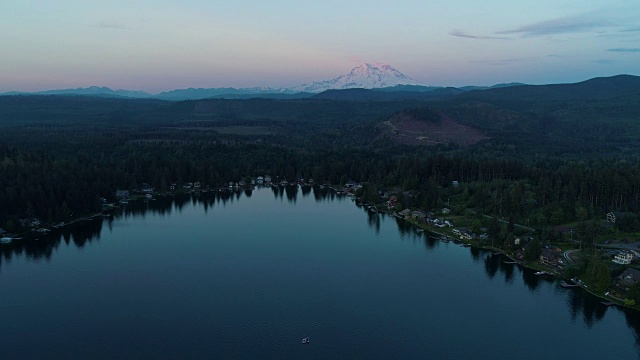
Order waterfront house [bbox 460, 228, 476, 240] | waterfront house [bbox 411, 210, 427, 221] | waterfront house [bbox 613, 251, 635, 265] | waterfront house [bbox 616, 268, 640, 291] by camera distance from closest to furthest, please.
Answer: waterfront house [bbox 616, 268, 640, 291] < waterfront house [bbox 613, 251, 635, 265] < waterfront house [bbox 460, 228, 476, 240] < waterfront house [bbox 411, 210, 427, 221]

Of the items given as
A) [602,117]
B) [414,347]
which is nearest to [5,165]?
[414,347]

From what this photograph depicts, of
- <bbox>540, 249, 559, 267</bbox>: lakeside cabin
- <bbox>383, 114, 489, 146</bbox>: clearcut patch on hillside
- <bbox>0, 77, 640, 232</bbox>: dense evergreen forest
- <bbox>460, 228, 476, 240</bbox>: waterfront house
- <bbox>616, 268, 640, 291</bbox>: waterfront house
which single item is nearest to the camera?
<bbox>616, 268, 640, 291</bbox>: waterfront house

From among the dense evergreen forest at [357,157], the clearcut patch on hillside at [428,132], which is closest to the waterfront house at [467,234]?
the dense evergreen forest at [357,157]

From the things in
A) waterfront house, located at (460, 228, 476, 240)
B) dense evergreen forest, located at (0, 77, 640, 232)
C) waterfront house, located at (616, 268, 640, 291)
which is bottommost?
waterfront house, located at (460, 228, 476, 240)

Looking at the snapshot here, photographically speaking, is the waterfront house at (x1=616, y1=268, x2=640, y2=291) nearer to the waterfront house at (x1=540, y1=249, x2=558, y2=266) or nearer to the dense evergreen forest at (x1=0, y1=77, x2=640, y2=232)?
the waterfront house at (x1=540, y1=249, x2=558, y2=266)

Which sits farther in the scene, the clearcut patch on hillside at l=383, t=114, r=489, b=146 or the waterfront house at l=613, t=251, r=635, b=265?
the clearcut patch on hillside at l=383, t=114, r=489, b=146

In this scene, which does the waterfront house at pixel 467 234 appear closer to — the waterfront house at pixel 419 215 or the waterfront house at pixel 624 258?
the waterfront house at pixel 419 215

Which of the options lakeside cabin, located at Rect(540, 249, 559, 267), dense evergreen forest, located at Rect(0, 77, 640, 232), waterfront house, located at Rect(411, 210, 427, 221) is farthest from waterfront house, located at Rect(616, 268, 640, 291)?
waterfront house, located at Rect(411, 210, 427, 221)
